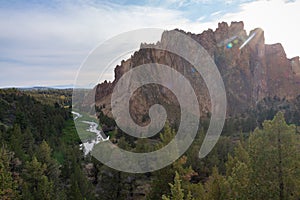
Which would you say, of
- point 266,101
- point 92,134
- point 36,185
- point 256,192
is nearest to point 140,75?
point 92,134

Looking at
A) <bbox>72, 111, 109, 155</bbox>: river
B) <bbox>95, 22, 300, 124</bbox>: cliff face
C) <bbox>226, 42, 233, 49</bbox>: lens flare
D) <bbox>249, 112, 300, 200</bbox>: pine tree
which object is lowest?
<bbox>72, 111, 109, 155</bbox>: river

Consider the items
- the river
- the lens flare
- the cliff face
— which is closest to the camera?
the river

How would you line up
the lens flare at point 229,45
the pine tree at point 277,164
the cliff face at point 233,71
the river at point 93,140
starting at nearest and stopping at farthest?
the pine tree at point 277,164, the river at point 93,140, the cliff face at point 233,71, the lens flare at point 229,45

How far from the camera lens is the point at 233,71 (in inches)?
6471

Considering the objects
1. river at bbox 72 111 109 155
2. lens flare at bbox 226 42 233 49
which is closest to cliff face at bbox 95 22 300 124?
lens flare at bbox 226 42 233 49

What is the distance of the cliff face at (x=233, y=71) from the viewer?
473 feet

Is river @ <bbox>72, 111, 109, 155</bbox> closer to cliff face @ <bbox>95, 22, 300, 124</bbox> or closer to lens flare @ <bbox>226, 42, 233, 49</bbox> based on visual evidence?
cliff face @ <bbox>95, 22, 300, 124</bbox>

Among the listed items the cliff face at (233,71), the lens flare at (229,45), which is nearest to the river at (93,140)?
the cliff face at (233,71)

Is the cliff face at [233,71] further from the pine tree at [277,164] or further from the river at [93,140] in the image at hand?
the pine tree at [277,164]

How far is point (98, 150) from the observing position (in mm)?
38250

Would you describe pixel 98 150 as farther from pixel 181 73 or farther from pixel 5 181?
pixel 181 73

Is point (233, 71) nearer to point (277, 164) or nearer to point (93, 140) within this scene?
point (93, 140)

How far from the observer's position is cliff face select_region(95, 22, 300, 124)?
144 meters

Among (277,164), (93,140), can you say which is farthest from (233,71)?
(277,164)
